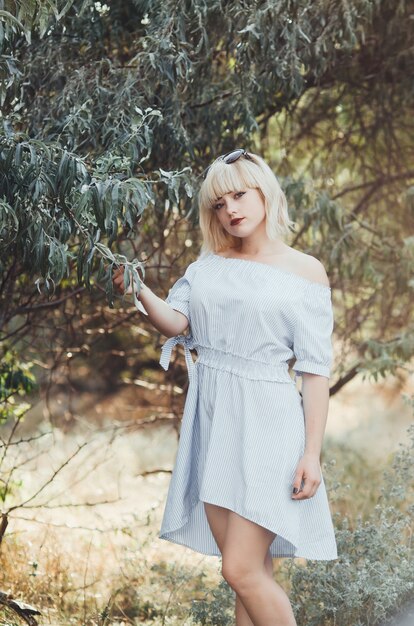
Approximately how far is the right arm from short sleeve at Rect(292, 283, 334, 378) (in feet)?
1.19

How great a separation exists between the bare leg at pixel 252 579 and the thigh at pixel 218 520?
0.27 feet

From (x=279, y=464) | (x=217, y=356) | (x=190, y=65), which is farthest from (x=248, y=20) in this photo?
(x=279, y=464)

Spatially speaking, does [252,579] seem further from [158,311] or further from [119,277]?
[119,277]

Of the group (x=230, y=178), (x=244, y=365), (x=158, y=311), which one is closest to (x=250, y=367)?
(x=244, y=365)

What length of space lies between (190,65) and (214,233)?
893 mm

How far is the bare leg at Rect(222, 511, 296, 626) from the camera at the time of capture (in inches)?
92.4

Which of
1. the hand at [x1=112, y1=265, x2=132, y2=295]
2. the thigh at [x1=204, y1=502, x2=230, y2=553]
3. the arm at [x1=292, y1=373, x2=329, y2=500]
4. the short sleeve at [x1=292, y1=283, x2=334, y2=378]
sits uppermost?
the hand at [x1=112, y1=265, x2=132, y2=295]

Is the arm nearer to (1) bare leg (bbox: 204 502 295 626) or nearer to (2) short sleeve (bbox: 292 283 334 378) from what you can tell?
(2) short sleeve (bbox: 292 283 334 378)

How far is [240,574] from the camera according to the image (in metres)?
2.34

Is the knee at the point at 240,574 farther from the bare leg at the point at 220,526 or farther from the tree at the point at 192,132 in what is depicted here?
the tree at the point at 192,132

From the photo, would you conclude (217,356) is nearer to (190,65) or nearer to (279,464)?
(279,464)

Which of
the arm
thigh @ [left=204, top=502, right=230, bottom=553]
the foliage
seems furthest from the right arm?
the foliage

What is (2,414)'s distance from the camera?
13.1 feet

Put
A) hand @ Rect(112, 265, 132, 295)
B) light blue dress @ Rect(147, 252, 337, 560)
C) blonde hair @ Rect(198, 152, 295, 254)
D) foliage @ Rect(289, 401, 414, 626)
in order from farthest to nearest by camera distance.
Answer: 1. foliage @ Rect(289, 401, 414, 626)
2. blonde hair @ Rect(198, 152, 295, 254)
3. light blue dress @ Rect(147, 252, 337, 560)
4. hand @ Rect(112, 265, 132, 295)
